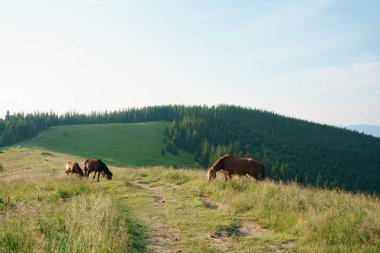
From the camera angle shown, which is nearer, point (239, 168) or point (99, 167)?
point (239, 168)

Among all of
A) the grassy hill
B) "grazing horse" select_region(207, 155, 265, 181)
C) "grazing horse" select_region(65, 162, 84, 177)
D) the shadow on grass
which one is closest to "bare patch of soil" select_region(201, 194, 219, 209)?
the grassy hill

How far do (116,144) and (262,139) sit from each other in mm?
63996

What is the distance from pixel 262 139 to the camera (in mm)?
142500

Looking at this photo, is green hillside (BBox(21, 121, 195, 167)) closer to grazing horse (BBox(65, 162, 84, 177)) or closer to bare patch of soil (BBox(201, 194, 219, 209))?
grazing horse (BBox(65, 162, 84, 177))

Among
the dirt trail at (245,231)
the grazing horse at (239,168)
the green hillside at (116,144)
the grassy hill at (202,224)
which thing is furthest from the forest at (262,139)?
the dirt trail at (245,231)

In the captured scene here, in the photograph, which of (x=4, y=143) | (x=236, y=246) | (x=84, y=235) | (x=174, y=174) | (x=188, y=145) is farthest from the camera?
(x=188, y=145)

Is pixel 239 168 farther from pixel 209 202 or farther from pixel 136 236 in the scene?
pixel 136 236

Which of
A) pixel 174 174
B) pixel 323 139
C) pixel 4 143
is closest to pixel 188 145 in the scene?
pixel 4 143

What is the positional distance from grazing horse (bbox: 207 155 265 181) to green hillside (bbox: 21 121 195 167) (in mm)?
64332

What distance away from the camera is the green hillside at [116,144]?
9231cm

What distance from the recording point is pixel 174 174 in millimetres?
22688

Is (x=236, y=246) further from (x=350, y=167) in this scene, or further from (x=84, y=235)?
(x=350, y=167)

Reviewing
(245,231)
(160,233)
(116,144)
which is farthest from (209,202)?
(116,144)

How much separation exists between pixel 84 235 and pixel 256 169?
13.6 metres
